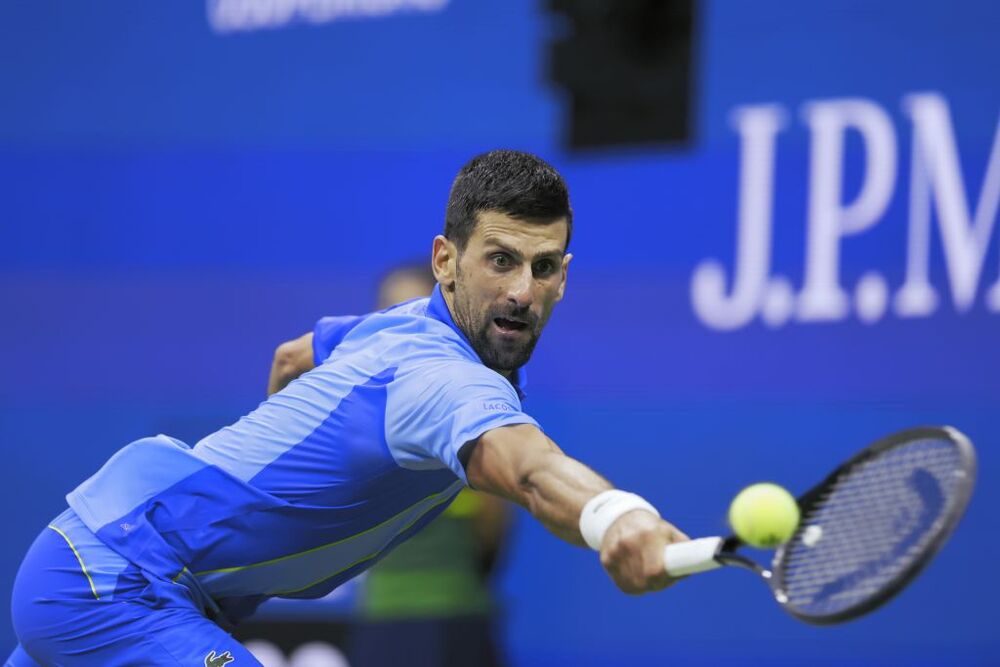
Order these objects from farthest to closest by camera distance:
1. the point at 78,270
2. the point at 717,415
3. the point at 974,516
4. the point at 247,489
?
1. the point at 78,270
2. the point at 717,415
3. the point at 974,516
4. the point at 247,489

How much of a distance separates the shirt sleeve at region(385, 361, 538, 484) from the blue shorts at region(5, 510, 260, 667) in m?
0.64

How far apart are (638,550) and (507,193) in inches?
47.7

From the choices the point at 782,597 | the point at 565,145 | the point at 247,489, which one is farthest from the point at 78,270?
the point at 782,597

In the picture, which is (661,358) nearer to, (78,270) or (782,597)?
(78,270)

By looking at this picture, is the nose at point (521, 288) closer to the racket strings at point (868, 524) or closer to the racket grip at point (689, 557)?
the racket strings at point (868, 524)

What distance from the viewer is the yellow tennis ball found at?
2789 millimetres

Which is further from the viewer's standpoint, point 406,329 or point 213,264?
point 213,264

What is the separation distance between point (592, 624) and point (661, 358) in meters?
1.39

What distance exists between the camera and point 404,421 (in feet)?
10.9

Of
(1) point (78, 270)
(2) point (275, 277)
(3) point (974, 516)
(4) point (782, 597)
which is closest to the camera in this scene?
(4) point (782, 597)

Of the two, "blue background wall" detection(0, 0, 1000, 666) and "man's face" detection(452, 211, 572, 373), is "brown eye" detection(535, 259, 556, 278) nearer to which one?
"man's face" detection(452, 211, 572, 373)

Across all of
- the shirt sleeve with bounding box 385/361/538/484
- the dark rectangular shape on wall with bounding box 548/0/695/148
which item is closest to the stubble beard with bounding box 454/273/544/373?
the shirt sleeve with bounding box 385/361/538/484

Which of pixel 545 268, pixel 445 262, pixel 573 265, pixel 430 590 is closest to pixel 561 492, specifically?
pixel 545 268

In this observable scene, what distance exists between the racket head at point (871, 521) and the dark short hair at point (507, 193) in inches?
38.6
